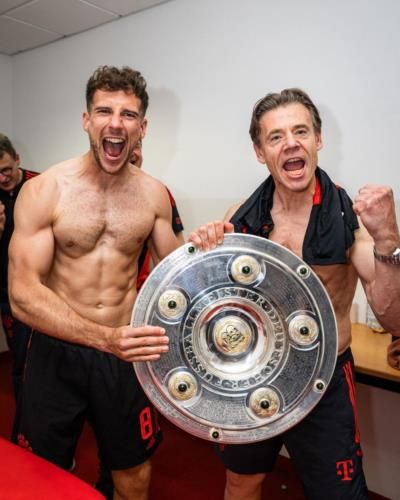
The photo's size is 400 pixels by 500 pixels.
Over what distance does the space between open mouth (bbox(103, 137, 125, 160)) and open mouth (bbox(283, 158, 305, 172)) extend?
61cm

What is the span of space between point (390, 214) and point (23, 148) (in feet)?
11.8

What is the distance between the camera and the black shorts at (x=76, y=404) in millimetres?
1641

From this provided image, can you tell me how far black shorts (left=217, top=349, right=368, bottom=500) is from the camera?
1.38 metres

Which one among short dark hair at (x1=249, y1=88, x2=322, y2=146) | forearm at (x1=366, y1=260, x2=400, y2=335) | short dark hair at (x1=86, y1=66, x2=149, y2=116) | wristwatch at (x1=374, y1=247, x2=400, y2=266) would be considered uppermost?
short dark hair at (x1=86, y1=66, x2=149, y2=116)

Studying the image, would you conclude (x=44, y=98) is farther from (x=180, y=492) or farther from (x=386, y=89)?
(x=180, y=492)

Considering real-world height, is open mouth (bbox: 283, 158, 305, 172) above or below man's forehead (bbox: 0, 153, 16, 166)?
below

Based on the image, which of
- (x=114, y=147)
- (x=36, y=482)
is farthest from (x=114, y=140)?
(x=36, y=482)

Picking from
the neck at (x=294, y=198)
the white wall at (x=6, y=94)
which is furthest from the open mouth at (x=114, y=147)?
the white wall at (x=6, y=94)

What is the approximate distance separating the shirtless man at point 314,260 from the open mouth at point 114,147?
490mm

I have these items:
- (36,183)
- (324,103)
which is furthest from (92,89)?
(324,103)

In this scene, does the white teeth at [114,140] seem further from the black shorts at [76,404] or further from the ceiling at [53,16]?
the ceiling at [53,16]

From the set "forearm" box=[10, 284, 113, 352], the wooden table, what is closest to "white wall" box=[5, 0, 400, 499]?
the wooden table

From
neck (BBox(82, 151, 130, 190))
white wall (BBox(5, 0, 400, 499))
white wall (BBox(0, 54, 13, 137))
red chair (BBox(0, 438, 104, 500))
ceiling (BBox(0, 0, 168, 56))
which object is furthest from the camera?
white wall (BBox(0, 54, 13, 137))

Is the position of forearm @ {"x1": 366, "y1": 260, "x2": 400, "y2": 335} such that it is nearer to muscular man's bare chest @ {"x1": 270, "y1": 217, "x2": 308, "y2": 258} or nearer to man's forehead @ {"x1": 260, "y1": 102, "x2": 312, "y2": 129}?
muscular man's bare chest @ {"x1": 270, "y1": 217, "x2": 308, "y2": 258}
